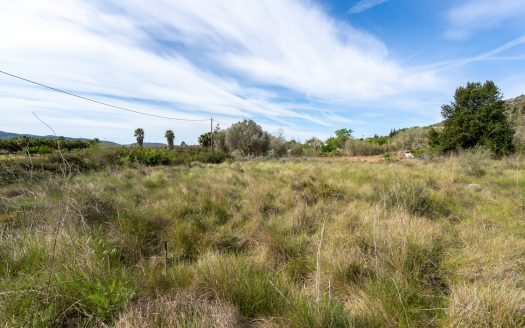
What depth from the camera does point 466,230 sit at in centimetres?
390

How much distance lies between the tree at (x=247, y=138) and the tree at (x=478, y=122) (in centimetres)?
1916

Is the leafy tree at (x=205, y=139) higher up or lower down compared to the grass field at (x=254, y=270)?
higher up

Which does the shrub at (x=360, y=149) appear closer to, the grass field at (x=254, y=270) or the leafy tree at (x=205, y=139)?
the leafy tree at (x=205, y=139)

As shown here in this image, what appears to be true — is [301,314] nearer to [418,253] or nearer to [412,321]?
[412,321]

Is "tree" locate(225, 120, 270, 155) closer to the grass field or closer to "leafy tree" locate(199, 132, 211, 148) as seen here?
"leafy tree" locate(199, 132, 211, 148)

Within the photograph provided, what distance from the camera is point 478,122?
2041 centimetres

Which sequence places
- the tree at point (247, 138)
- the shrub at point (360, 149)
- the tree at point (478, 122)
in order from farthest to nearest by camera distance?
the shrub at point (360, 149) → the tree at point (247, 138) → the tree at point (478, 122)

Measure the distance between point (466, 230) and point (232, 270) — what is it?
3.52 m

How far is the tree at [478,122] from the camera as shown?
1958 cm

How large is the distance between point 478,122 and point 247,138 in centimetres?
2245

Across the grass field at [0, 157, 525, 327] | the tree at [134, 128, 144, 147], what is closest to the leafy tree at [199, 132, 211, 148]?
the tree at [134, 128, 144, 147]

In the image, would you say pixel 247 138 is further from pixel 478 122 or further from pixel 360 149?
pixel 478 122

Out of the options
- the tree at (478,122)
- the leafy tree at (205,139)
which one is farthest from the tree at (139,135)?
the tree at (478,122)

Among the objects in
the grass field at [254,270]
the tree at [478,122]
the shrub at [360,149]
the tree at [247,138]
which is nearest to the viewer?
the grass field at [254,270]
